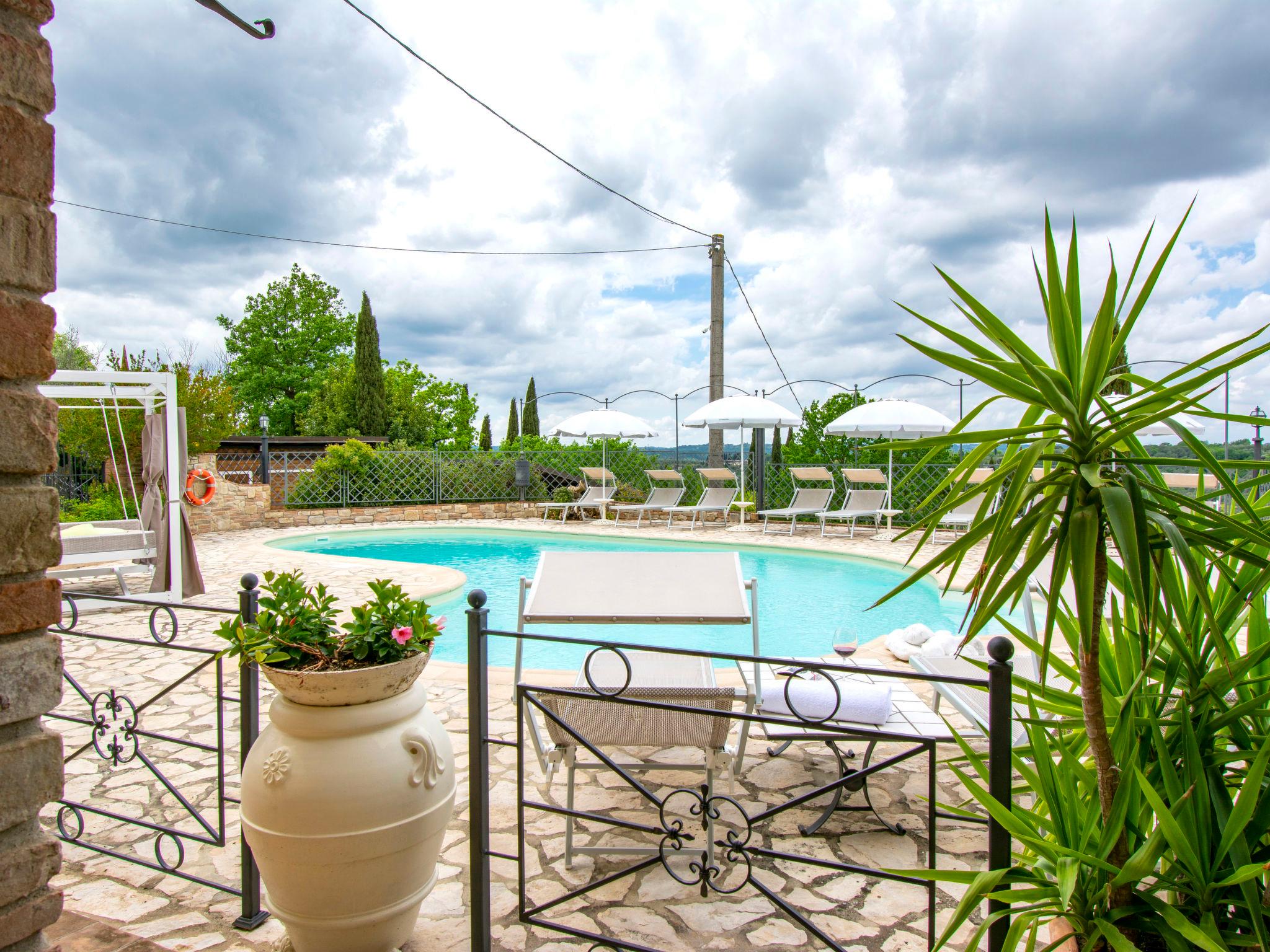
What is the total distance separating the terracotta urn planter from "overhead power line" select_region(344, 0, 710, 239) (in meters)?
8.59

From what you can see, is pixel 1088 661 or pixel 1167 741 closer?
pixel 1088 661

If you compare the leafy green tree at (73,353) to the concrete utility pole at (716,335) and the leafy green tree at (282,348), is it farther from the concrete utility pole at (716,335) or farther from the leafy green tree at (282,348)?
the concrete utility pole at (716,335)

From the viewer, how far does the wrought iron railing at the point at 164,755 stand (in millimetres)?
2039

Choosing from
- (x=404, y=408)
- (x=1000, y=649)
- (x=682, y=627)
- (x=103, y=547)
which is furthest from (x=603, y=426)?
(x=404, y=408)

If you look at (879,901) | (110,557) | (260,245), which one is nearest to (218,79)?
(110,557)

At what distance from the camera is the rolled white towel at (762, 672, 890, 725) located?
257 cm

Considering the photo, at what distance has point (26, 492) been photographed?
1.05m

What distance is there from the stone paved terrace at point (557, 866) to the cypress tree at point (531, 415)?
2481 cm

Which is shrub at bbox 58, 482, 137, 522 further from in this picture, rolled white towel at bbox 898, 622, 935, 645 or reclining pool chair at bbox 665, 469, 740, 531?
rolled white towel at bbox 898, 622, 935, 645

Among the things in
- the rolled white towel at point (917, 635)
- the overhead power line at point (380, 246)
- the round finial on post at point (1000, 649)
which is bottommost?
the rolled white towel at point (917, 635)

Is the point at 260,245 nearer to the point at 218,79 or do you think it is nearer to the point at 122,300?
the point at 122,300

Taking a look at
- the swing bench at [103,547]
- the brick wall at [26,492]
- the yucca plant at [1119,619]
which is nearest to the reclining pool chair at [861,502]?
the swing bench at [103,547]

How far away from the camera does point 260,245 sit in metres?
27.4

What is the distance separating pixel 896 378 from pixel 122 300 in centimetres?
2293
